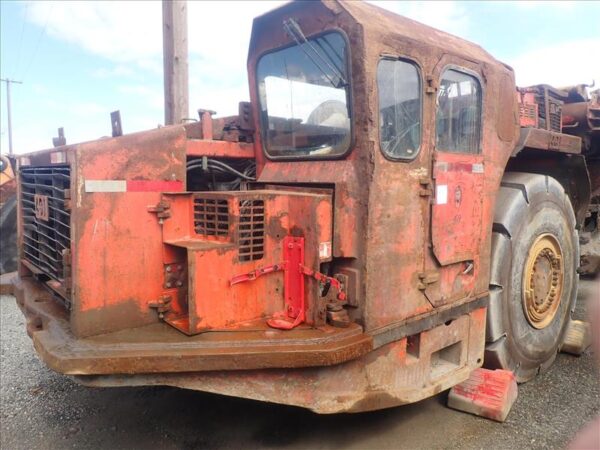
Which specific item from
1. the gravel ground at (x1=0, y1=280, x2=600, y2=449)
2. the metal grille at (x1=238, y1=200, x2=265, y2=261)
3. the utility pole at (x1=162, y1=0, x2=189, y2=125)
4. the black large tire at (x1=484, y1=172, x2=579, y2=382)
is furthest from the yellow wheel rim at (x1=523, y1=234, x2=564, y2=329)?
the utility pole at (x1=162, y1=0, x2=189, y2=125)

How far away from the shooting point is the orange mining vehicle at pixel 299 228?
8.18ft

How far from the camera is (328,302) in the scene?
106 inches

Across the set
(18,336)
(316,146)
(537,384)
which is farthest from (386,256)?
(18,336)

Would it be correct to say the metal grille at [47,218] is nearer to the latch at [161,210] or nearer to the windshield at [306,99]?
the latch at [161,210]

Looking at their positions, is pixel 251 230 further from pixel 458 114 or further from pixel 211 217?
pixel 458 114

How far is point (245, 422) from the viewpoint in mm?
3344

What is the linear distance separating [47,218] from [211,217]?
3.41 ft

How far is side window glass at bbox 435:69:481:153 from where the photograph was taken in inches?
120

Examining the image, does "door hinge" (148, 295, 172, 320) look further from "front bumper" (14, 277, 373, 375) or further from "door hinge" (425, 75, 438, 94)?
"door hinge" (425, 75, 438, 94)

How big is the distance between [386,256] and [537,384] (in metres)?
2.24

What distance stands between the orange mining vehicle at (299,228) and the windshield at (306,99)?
11 mm

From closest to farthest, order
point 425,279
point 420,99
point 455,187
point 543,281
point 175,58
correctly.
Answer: point 420,99, point 425,279, point 455,187, point 543,281, point 175,58

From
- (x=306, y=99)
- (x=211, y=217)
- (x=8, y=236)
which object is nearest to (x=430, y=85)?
(x=306, y=99)

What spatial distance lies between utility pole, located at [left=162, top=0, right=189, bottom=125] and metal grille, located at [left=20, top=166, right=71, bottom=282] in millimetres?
2566
